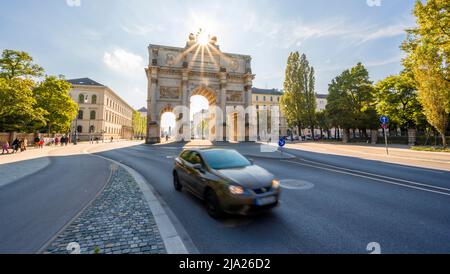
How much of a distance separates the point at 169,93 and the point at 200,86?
6.20 m

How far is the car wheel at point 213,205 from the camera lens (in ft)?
13.5

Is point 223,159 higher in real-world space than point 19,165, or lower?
higher

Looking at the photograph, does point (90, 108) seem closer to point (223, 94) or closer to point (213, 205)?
point (223, 94)

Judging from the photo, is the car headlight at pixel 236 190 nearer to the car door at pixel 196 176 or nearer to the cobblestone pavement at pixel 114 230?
the car door at pixel 196 176

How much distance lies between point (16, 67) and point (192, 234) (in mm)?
43082

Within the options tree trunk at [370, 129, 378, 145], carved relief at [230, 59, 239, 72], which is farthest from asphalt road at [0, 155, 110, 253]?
tree trunk at [370, 129, 378, 145]

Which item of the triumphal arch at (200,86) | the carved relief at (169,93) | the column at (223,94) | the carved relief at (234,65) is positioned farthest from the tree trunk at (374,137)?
the carved relief at (169,93)

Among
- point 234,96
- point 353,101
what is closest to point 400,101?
point 353,101

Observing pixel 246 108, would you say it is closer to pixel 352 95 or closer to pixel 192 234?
pixel 352 95

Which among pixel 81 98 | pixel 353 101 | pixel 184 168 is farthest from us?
pixel 81 98

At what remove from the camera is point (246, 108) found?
3906 centimetres

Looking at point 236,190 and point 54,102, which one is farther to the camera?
point 54,102

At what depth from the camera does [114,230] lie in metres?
3.54

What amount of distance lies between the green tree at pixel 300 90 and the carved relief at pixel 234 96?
15674mm
